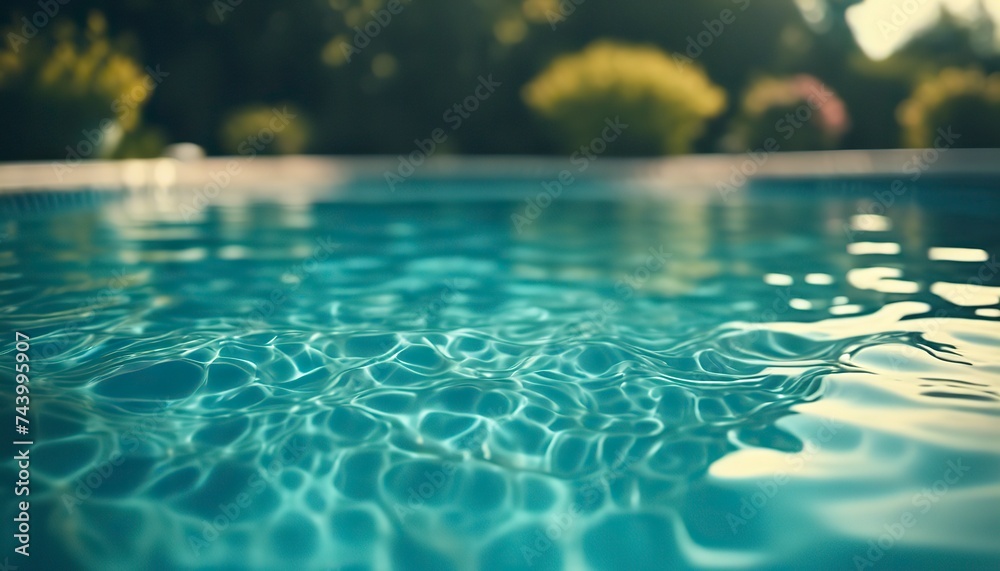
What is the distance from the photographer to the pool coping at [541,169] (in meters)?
12.9

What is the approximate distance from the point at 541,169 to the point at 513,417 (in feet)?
35.1

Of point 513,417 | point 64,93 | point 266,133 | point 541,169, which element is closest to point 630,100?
point 541,169

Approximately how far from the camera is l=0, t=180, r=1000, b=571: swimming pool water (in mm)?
2369

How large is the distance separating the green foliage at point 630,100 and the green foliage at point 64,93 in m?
7.38

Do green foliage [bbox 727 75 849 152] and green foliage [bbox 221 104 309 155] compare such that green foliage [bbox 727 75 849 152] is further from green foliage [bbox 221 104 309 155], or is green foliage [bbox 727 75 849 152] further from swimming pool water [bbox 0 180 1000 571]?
swimming pool water [bbox 0 180 1000 571]

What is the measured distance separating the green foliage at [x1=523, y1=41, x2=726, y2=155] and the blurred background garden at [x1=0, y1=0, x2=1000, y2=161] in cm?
3

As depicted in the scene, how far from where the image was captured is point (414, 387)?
11.2 feet

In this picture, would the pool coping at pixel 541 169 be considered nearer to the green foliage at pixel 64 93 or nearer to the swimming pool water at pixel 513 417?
the green foliage at pixel 64 93

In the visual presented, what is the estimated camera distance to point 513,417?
10.2 ft

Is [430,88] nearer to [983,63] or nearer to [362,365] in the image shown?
[983,63]

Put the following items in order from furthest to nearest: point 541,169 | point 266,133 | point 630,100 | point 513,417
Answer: point 266,133 → point 630,100 → point 541,169 → point 513,417

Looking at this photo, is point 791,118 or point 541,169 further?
point 791,118

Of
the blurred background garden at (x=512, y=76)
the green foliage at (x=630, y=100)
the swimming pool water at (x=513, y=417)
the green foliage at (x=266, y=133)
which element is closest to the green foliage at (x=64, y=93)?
the blurred background garden at (x=512, y=76)

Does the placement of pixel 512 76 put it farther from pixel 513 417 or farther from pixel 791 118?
pixel 513 417
